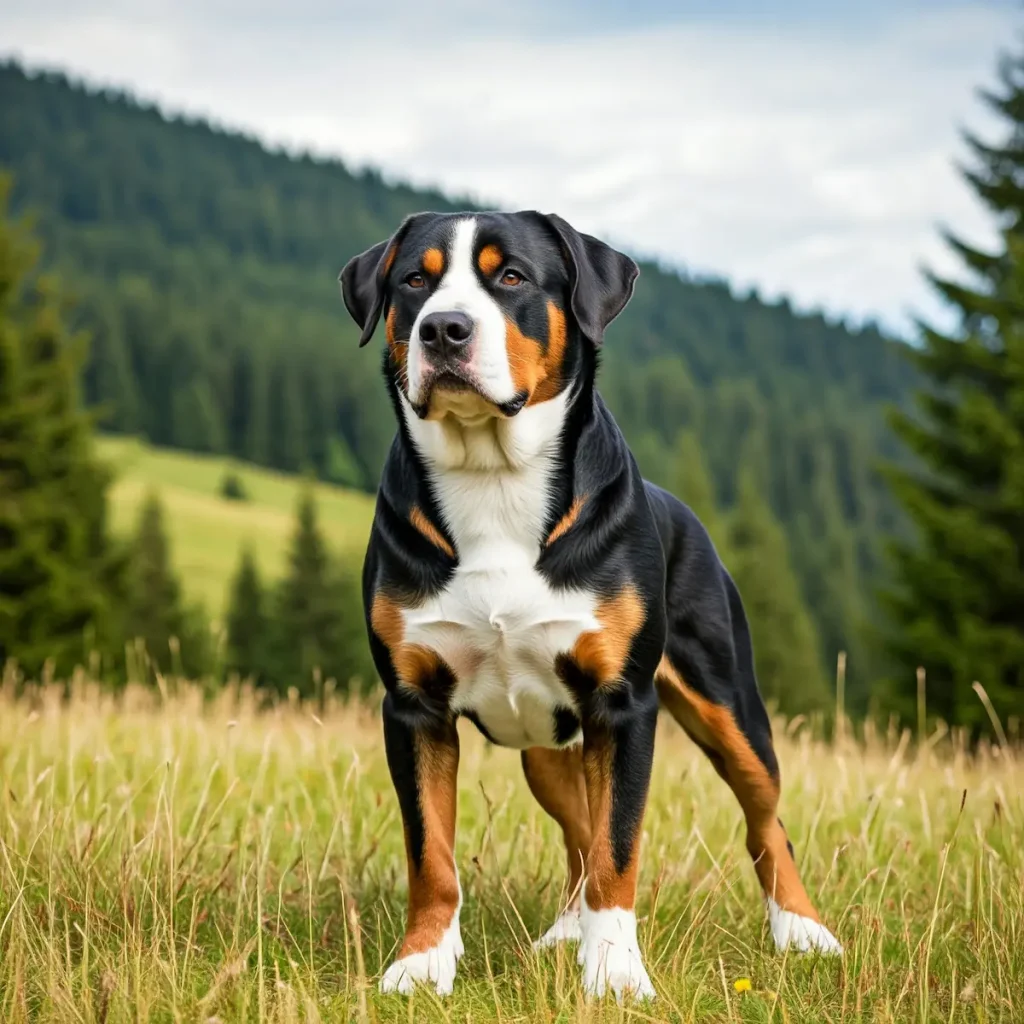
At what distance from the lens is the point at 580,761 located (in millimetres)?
4602

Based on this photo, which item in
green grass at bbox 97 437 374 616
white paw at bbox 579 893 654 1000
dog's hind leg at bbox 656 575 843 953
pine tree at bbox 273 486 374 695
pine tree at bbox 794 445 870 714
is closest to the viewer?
white paw at bbox 579 893 654 1000

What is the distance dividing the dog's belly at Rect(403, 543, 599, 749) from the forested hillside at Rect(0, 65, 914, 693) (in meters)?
31.7

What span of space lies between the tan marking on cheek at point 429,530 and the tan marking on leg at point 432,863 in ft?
1.89

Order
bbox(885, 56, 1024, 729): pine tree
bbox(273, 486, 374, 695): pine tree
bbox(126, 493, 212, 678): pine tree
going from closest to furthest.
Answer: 1. bbox(885, 56, 1024, 729): pine tree
2. bbox(126, 493, 212, 678): pine tree
3. bbox(273, 486, 374, 695): pine tree

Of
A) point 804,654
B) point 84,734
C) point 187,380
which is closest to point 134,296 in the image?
point 187,380

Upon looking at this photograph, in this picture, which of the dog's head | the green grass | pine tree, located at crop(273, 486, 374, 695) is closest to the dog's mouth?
the dog's head

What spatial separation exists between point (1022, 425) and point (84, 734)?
20529 mm

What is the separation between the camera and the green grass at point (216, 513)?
65.8 metres

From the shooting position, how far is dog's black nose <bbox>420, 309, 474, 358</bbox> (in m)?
3.62

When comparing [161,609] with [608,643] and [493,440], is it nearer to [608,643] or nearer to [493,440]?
[493,440]

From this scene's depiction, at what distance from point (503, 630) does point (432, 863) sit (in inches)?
28.6

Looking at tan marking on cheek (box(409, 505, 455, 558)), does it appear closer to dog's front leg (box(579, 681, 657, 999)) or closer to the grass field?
dog's front leg (box(579, 681, 657, 999))

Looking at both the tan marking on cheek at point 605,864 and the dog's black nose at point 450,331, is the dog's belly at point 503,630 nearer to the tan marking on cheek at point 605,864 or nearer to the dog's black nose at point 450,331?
the tan marking on cheek at point 605,864

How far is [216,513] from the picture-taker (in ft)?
251
